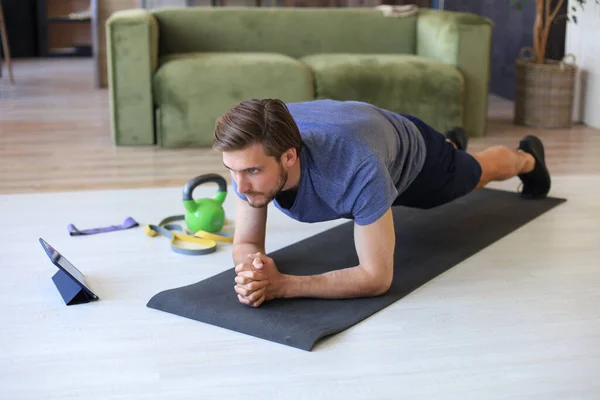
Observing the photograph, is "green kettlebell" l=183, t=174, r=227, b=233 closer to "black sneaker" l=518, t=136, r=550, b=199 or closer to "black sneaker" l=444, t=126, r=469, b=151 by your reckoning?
"black sneaker" l=444, t=126, r=469, b=151

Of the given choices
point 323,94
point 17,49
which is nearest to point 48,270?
point 323,94

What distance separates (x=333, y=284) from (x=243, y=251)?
0.27 meters

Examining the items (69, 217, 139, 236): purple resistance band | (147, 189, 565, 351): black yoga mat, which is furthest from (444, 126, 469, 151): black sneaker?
(69, 217, 139, 236): purple resistance band

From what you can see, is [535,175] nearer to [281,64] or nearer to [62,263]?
[281,64]

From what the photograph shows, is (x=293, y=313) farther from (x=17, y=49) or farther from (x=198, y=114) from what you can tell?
(x=17, y=49)

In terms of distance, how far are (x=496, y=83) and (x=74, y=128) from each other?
3.00 m

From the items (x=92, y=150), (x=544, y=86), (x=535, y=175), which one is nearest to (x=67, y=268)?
(x=535, y=175)

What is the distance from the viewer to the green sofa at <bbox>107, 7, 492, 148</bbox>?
402 centimetres

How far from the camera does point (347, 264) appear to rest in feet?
7.63

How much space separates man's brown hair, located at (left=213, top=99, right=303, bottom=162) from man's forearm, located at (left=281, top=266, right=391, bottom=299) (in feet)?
1.14

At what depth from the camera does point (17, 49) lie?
7.87 metres

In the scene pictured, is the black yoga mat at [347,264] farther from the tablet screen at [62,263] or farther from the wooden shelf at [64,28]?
the wooden shelf at [64,28]

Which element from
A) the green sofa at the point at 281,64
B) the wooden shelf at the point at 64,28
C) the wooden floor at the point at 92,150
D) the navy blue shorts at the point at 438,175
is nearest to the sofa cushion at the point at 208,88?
the green sofa at the point at 281,64

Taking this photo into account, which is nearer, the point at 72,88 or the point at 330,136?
the point at 330,136
